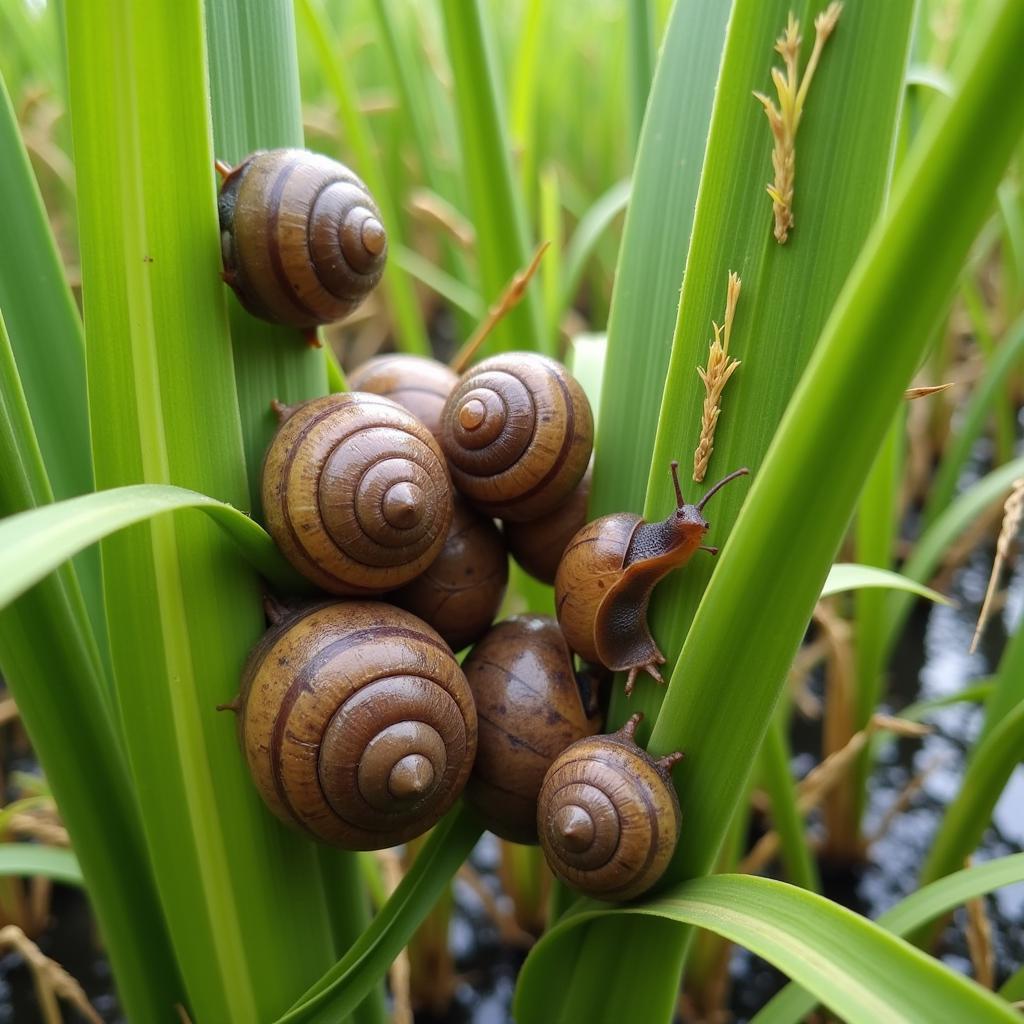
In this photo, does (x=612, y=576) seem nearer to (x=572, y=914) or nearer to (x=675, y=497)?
(x=675, y=497)

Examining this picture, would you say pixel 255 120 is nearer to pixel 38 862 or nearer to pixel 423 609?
pixel 423 609

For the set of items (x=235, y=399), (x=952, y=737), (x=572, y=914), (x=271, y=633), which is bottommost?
(x=952, y=737)

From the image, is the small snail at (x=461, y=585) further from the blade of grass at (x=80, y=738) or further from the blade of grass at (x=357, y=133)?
the blade of grass at (x=357, y=133)

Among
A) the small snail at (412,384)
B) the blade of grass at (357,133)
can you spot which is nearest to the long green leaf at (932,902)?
the small snail at (412,384)

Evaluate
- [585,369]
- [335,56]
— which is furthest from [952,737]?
[335,56]

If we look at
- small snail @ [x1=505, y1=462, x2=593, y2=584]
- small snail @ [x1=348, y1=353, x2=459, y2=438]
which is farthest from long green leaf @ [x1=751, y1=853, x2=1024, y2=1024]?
small snail @ [x1=348, y1=353, x2=459, y2=438]

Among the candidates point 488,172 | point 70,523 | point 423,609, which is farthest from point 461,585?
point 488,172
